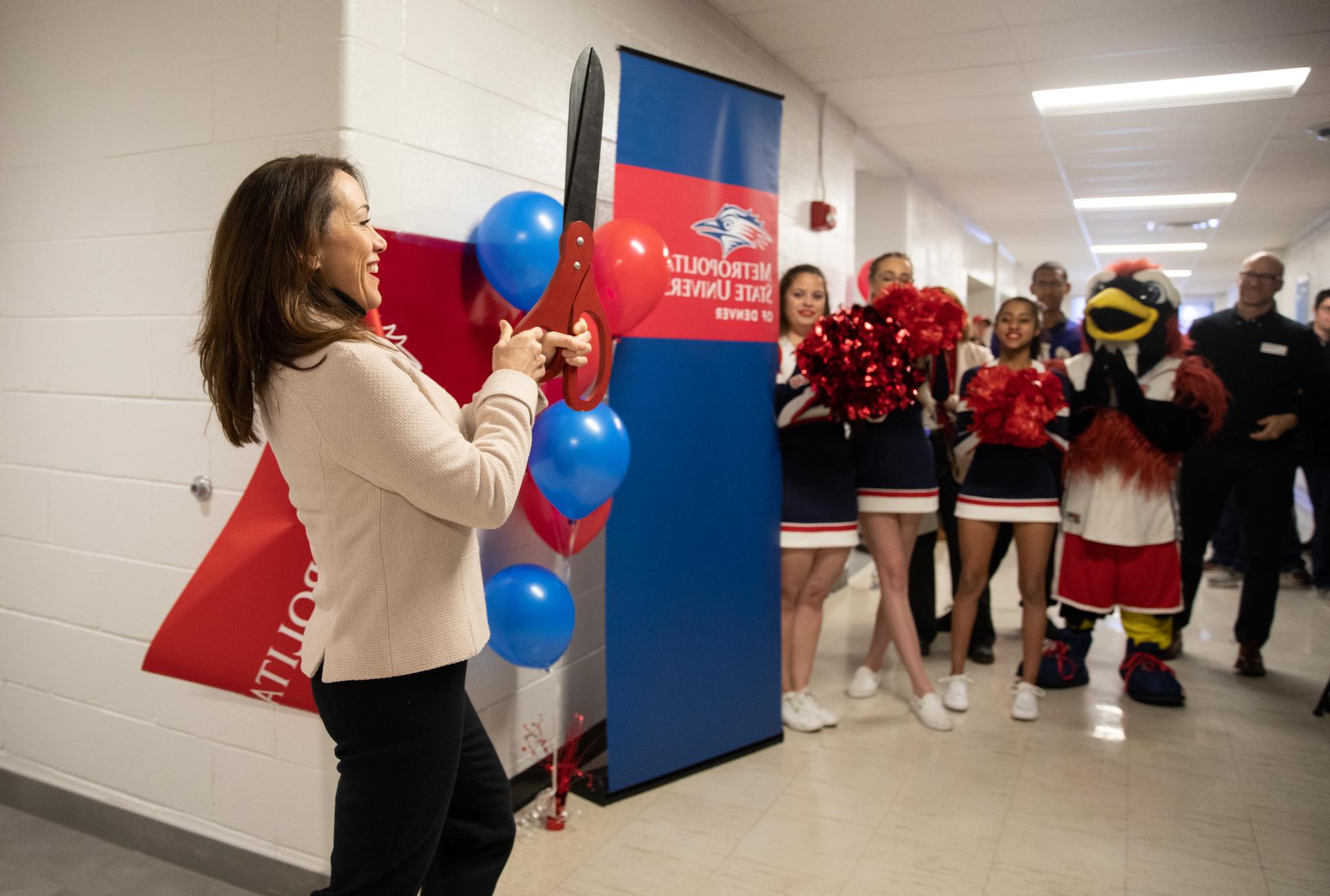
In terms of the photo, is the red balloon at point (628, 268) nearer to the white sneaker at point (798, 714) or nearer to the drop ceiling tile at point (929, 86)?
the white sneaker at point (798, 714)

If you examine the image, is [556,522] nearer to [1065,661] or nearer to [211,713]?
[211,713]

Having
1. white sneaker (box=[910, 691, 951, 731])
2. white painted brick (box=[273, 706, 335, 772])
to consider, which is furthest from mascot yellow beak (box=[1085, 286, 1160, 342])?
white painted brick (box=[273, 706, 335, 772])

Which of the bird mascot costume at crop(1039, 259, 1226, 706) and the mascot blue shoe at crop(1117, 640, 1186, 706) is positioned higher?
the bird mascot costume at crop(1039, 259, 1226, 706)

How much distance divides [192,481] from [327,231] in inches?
47.6

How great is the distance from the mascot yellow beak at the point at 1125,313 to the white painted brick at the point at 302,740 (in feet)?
9.58

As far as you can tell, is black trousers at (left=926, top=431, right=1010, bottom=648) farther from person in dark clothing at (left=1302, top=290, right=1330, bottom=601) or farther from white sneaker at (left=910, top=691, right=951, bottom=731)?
person in dark clothing at (left=1302, top=290, right=1330, bottom=601)

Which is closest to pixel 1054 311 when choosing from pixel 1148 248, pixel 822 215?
pixel 822 215

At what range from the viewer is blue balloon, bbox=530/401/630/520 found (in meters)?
2.25

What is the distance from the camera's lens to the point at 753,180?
3023 millimetres

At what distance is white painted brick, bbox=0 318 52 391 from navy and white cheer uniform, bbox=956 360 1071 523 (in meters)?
2.91

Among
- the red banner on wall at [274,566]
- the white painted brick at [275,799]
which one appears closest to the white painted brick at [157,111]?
the red banner on wall at [274,566]

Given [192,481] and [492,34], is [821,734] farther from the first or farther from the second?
[492,34]

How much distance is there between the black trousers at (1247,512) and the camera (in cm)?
405

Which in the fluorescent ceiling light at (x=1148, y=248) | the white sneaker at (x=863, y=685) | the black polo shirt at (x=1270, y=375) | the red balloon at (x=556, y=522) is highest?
the fluorescent ceiling light at (x=1148, y=248)
